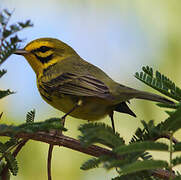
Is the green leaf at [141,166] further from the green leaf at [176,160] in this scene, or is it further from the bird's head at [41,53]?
the bird's head at [41,53]

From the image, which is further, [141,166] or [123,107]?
[123,107]

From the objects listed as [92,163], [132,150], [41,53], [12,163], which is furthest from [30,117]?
[41,53]

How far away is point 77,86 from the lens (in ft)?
11.9

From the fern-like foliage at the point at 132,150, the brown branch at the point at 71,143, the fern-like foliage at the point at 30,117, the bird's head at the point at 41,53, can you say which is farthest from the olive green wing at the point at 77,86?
the fern-like foliage at the point at 132,150

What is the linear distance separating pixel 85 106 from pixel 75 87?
224 mm

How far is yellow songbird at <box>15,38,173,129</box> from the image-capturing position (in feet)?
11.0

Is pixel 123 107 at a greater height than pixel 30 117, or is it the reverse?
pixel 123 107

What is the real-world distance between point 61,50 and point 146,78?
2.44 m

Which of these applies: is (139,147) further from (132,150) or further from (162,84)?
(162,84)

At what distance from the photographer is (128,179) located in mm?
1916

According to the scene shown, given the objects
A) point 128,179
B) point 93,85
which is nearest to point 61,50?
point 93,85

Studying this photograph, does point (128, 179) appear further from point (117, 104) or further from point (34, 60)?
point (34, 60)

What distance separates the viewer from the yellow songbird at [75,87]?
336 cm

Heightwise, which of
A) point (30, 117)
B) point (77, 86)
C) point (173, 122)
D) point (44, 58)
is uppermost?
point (44, 58)
